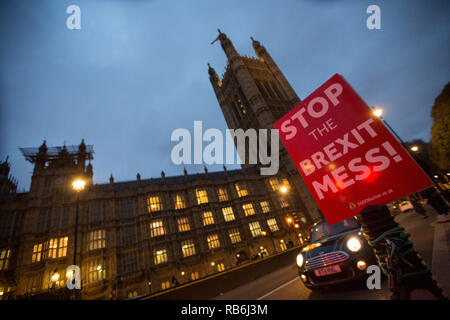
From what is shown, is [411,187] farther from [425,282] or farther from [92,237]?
[92,237]

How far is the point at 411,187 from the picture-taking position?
1887 millimetres

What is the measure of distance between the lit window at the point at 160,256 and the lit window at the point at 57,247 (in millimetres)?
9308

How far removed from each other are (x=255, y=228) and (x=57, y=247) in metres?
23.5

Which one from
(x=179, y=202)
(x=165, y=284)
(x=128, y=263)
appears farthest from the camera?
(x=179, y=202)

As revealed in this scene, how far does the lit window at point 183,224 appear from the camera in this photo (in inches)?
963

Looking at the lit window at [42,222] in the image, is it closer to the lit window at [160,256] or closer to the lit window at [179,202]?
the lit window at [160,256]

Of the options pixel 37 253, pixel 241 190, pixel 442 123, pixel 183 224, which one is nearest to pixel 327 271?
pixel 183 224

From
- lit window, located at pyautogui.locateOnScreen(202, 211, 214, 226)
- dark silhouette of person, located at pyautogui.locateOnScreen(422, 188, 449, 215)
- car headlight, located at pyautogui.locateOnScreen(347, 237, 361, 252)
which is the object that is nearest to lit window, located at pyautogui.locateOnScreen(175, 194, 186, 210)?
lit window, located at pyautogui.locateOnScreen(202, 211, 214, 226)

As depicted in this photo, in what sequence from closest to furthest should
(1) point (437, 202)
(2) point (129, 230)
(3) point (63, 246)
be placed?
(1) point (437, 202)
(3) point (63, 246)
(2) point (129, 230)

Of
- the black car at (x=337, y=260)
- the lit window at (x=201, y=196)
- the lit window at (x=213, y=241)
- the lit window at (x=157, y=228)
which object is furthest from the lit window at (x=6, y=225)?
the black car at (x=337, y=260)

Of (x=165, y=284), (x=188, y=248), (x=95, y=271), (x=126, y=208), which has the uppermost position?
(x=126, y=208)

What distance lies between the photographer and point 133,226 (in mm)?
23375

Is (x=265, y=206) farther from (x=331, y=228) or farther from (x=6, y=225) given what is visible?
(x=6, y=225)
